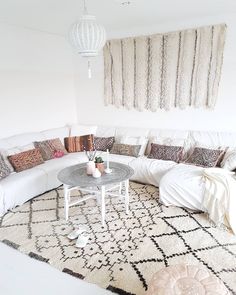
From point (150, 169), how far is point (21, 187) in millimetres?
1769

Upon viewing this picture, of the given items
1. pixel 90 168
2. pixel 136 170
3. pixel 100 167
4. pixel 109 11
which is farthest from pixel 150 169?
pixel 109 11

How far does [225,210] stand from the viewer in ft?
9.03

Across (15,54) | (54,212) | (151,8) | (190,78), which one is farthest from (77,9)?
(54,212)

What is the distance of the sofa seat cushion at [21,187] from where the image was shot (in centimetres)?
308

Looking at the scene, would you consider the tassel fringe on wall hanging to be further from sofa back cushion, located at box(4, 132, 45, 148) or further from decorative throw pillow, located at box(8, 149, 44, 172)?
decorative throw pillow, located at box(8, 149, 44, 172)

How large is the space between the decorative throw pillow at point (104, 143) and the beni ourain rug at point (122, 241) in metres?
1.29

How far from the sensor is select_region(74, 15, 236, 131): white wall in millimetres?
3715

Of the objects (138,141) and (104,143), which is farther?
(104,143)

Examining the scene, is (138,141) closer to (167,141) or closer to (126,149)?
(126,149)

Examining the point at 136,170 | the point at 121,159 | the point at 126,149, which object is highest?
the point at 126,149

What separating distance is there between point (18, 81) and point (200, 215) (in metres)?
3.30

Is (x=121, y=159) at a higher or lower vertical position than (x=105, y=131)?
lower

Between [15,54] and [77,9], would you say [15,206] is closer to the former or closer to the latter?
[15,54]

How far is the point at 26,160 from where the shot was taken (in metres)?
3.59
